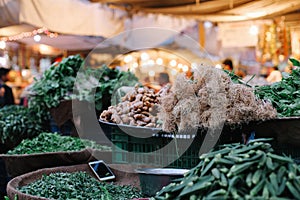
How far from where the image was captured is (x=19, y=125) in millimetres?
4477

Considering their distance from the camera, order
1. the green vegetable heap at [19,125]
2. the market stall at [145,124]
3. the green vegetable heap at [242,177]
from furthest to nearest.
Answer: the green vegetable heap at [19,125] < the market stall at [145,124] < the green vegetable heap at [242,177]

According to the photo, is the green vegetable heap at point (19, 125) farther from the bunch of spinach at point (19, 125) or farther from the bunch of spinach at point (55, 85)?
the bunch of spinach at point (55, 85)

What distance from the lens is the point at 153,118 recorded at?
2438mm

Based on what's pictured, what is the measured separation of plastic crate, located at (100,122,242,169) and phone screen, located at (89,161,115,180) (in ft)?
0.34

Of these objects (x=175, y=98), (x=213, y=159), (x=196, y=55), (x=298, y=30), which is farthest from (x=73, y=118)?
(x=298, y=30)

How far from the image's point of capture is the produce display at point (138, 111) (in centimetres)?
245

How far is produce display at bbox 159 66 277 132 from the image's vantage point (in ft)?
6.44

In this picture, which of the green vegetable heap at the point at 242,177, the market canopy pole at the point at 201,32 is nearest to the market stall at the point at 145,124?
the green vegetable heap at the point at 242,177

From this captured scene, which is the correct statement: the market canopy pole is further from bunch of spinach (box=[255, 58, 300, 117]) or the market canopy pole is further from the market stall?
bunch of spinach (box=[255, 58, 300, 117])

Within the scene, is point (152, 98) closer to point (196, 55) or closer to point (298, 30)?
point (196, 55)

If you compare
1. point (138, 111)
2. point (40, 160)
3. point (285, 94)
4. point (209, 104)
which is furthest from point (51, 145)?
point (285, 94)

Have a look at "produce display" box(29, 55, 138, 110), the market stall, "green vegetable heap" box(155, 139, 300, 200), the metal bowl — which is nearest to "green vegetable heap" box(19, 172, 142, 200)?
the market stall

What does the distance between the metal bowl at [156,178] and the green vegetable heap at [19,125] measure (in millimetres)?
2653

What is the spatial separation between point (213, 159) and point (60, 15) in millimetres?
3793
